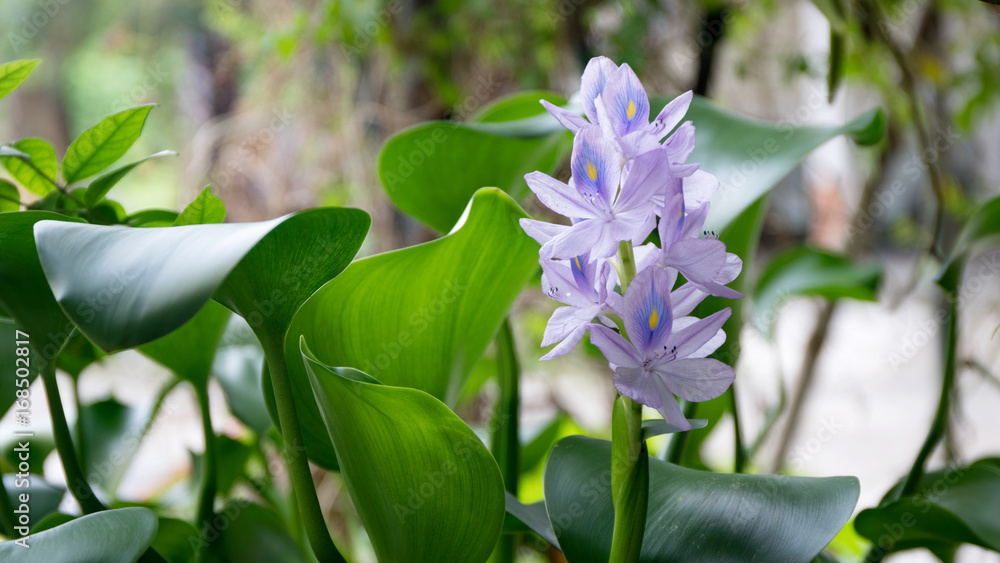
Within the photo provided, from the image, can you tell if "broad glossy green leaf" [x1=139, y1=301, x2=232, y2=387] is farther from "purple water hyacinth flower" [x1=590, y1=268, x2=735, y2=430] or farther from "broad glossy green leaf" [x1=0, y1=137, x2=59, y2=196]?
"purple water hyacinth flower" [x1=590, y1=268, x2=735, y2=430]

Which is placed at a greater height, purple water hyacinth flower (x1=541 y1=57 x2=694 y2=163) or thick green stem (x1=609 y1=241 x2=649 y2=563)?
purple water hyacinth flower (x1=541 y1=57 x2=694 y2=163)

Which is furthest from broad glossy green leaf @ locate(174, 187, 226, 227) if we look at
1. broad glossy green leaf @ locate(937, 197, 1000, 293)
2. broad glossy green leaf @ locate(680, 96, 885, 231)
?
broad glossy green leaf @ locate(937, 197, 1000, 293)

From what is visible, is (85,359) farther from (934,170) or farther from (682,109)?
(934,170)

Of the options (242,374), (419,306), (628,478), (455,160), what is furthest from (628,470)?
(242,374)

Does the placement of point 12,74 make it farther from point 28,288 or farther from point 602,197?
point 602,197

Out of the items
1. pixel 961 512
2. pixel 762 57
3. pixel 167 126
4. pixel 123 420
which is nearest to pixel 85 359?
pixel 123 420
